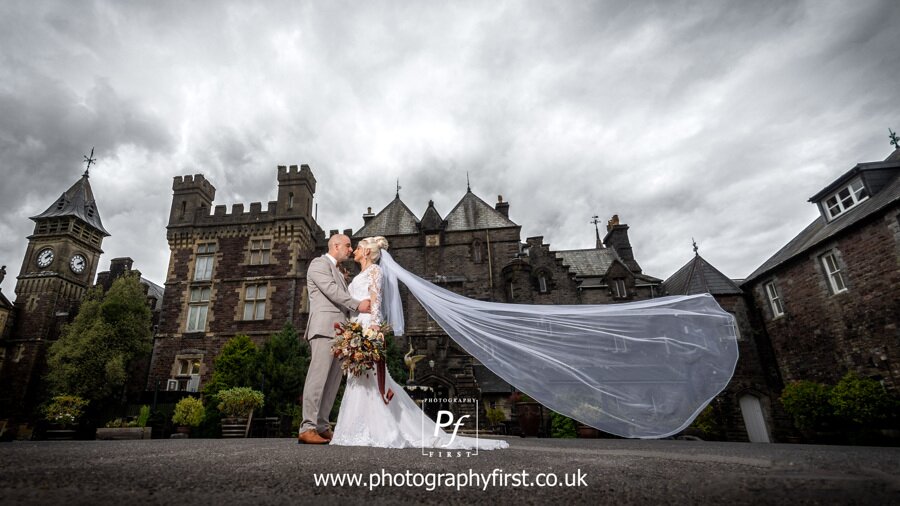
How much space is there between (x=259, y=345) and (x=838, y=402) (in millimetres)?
24864

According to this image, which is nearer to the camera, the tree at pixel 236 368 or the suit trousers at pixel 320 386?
the suit trousers at pixel 320 386

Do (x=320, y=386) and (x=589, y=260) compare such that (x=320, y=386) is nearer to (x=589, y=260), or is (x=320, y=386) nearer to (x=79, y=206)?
(x=589, y=260)

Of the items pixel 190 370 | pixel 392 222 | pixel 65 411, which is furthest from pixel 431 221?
pixel 65 411

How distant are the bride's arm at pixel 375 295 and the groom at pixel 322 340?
129 millimetres

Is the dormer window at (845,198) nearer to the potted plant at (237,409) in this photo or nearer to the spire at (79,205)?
the potted plant at (237,409)

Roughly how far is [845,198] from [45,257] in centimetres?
4902

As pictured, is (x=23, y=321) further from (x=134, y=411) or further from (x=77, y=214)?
(x=134, y=411)

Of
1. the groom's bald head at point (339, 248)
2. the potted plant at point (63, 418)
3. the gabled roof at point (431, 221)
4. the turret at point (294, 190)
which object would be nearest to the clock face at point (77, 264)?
the turret at point (294, 190)

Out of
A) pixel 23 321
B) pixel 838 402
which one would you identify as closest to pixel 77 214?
pixel 23 321

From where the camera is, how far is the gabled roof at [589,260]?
94.7 ft

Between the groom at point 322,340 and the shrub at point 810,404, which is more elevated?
the groom at point 322,340

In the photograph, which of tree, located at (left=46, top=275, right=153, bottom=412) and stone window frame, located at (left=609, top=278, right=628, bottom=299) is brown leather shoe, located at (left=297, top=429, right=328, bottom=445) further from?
tree, located at (left=46, top=275, right=153, bottom=412)

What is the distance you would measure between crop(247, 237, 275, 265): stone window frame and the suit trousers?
2047cm

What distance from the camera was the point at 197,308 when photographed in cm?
2375
